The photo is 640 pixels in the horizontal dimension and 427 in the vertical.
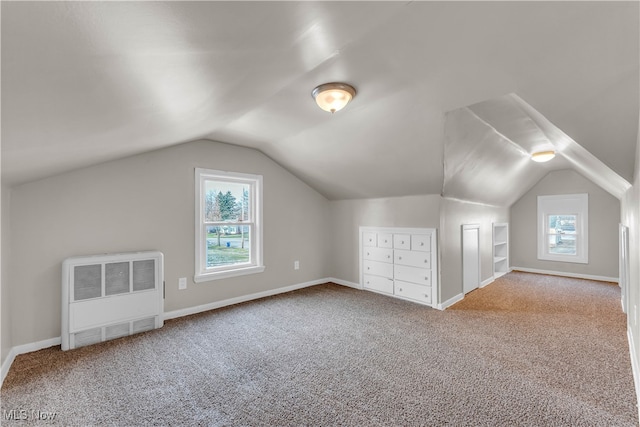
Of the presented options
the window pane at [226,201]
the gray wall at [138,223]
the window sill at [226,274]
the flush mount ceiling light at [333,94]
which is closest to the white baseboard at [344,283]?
the gray wall at [138,223]

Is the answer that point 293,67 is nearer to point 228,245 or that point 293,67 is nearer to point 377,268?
point 228,245

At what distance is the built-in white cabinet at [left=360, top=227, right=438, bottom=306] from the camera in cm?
397

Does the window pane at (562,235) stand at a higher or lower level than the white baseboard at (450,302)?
higher

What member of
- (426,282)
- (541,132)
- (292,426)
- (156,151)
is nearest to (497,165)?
(541,132)

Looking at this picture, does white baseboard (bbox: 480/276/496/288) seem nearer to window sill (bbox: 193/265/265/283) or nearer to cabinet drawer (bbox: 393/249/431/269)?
cabinet drawer (bbox: 393/249/431/269)

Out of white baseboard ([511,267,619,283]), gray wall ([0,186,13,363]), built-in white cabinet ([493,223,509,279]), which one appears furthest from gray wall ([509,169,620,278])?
gray wall ([0,186,13,363])

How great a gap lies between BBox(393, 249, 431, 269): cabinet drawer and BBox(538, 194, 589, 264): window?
3.77m

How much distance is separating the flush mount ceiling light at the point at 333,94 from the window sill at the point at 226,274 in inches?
106

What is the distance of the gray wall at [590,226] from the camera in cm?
534

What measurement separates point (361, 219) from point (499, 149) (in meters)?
2.22

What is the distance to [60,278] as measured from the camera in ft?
9.26

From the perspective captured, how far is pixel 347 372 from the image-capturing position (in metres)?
2.34
